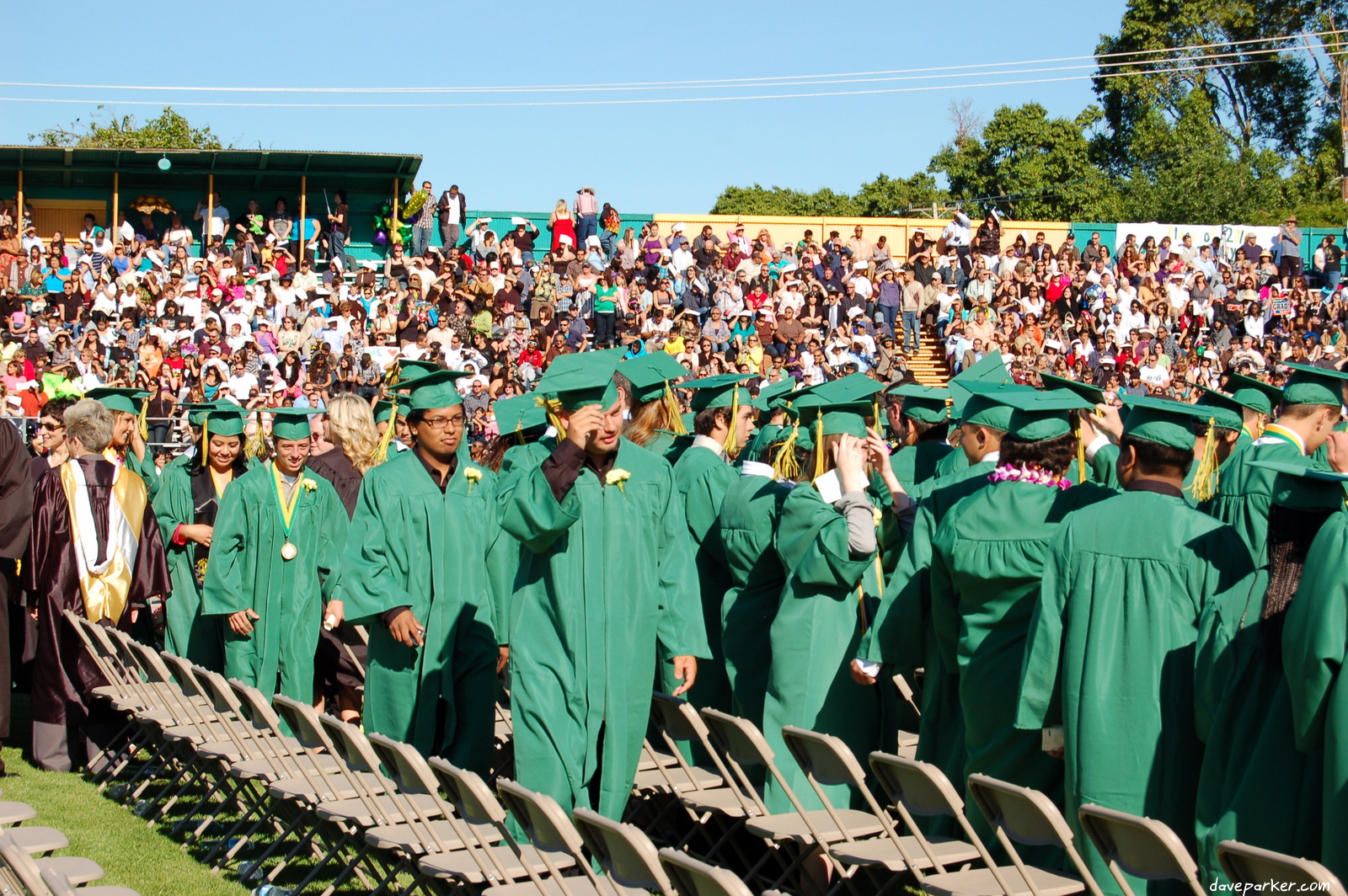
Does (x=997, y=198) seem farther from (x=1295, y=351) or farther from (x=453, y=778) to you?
(x=453, y=778)

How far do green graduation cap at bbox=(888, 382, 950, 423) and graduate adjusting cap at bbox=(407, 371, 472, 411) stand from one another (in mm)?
2402

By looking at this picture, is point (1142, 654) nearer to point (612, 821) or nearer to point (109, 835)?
point (612, 821)

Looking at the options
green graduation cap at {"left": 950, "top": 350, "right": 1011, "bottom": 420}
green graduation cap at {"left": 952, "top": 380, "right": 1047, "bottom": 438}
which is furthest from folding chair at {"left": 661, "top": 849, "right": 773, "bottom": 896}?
green graduation cap at {"left": 950, "top": 350, "right": 1011, "bottom": 420}

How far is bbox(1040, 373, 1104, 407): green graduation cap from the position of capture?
5.42 meters

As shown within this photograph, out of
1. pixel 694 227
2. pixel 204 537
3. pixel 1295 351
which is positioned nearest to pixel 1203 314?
pixel 1295 351

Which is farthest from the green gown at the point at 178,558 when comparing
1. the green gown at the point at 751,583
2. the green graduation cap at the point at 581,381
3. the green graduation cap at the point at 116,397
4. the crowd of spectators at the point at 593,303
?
the crowd of spectators at the point at 593,303

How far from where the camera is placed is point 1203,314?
22891mm

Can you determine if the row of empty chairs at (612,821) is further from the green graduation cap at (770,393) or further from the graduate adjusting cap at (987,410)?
the green graduation cap at (770,393)

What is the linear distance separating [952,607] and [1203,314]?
789 inches

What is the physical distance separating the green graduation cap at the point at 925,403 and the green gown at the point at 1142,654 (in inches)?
118

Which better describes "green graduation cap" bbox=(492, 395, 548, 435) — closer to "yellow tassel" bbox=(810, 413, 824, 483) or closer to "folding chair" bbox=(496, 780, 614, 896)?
"yellow tassel" bbox=(810, 413, 824, 483)

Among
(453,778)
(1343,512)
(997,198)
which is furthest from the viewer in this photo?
(997,198)

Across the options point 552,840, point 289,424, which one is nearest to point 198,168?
point 289,424

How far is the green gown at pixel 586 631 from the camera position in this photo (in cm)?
478
